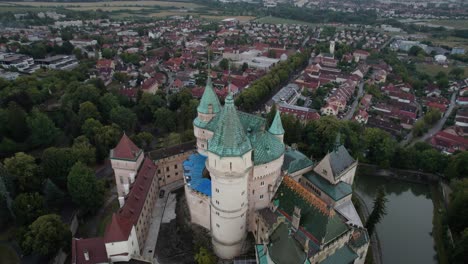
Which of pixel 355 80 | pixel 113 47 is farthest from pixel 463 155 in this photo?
pixel 113 47

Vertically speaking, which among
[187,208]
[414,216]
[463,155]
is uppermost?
[463,155]

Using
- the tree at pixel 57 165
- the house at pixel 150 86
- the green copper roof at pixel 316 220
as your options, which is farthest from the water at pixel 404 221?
the house at pixel 150 86

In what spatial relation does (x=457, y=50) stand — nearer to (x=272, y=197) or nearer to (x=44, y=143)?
(x=272, y=197)

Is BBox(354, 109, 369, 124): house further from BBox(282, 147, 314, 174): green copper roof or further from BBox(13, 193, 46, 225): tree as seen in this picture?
BBox(13, 193, 46, 225): tree

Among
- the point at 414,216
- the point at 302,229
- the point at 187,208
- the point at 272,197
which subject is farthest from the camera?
the point at 414,216

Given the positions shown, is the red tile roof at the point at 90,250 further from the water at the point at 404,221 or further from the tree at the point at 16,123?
the tree at the point at 16,123

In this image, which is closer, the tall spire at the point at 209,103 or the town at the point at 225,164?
the town at the point at 225,164

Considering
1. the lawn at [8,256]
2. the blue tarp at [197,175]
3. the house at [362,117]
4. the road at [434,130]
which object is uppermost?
the blue tarp at [197,175]
